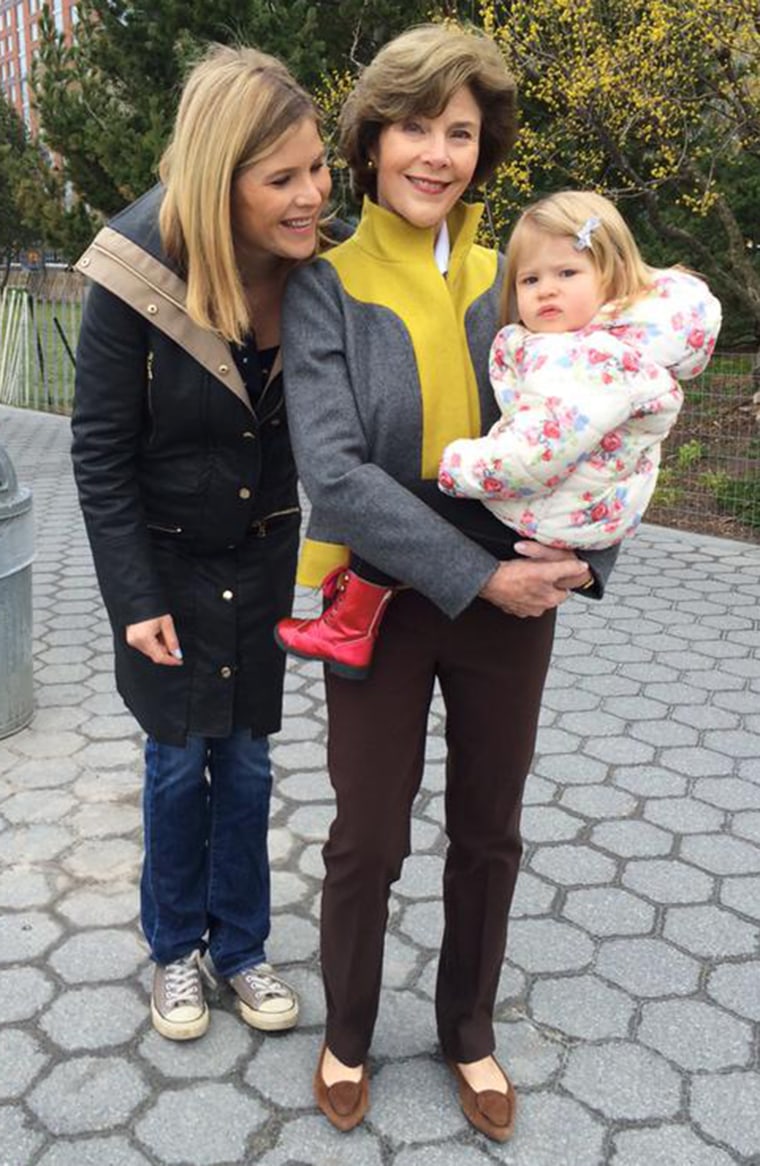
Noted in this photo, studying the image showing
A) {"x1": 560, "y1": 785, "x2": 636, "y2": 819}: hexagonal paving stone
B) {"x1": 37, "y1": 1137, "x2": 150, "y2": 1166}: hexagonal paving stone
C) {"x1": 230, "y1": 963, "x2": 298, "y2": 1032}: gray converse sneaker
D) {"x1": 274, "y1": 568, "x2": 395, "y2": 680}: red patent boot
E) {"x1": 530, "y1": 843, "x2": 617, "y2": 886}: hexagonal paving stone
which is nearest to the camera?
{"x1": 274, "y1": 568, "x2": 395, "y2": 680}: red patent boot

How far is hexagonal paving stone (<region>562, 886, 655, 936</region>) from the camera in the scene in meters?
2.82

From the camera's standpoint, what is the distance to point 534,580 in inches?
68.5

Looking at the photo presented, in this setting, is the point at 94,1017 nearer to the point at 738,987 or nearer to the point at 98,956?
the point at 98,956

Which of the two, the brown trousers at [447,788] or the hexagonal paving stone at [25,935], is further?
the hexagonal paving stone at [25,935]

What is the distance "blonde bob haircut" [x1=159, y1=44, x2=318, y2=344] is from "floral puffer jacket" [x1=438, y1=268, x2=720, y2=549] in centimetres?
48

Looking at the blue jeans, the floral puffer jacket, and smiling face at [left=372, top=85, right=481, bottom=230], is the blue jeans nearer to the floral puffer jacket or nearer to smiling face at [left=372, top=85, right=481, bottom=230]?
the floral puffer jacket

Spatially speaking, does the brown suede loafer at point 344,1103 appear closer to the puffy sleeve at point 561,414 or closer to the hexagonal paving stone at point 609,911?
the hexagonal paving stone at point 609,911

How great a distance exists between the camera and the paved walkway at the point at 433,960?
84.0 inches

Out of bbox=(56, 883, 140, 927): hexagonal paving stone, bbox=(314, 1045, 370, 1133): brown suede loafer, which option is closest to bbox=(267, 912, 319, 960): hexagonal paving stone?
bbox=(56, 883, 140, 927): hexagonal paving stone

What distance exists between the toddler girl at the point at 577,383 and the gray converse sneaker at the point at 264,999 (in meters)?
1.25

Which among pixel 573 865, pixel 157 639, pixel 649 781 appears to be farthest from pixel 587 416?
pixel 649 781

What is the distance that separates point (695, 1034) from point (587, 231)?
1775mm

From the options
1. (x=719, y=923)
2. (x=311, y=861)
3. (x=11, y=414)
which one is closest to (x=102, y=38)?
(x=11, y=414)

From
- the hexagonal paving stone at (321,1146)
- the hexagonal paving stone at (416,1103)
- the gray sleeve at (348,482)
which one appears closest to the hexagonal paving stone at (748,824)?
the hexagonal paving stone at (416,1103)
